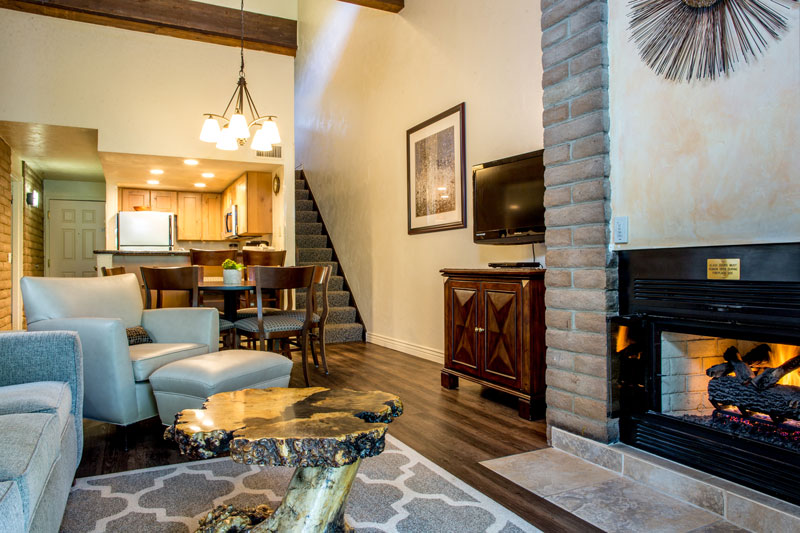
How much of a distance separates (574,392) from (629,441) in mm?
299

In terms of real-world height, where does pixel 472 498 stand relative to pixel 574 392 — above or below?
below

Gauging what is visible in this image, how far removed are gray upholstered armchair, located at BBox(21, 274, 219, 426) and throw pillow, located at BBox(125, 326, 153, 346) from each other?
53 mm

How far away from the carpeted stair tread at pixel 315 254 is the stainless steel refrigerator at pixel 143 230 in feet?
5.95

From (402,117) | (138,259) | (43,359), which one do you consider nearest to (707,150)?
(43,359)

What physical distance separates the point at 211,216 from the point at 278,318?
5.01 meters

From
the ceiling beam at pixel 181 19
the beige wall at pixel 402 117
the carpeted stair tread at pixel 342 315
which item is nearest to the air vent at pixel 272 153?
the beige wall at pixel 402 117

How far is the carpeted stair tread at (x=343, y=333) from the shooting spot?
5918 mm

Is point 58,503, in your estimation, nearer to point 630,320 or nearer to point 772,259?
point 630,320

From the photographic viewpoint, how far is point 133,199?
771 centimetres

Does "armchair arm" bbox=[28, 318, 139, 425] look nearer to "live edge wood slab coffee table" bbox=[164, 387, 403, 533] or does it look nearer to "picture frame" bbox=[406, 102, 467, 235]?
"live edge wood slab coffee table" bbox=[164, 387, 403, 533]

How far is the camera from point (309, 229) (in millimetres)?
7605

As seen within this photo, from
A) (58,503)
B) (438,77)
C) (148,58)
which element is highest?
(148,58)

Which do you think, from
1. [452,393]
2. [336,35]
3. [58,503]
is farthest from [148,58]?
[58,503]

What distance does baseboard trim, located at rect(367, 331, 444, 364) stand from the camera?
15.2 ft
